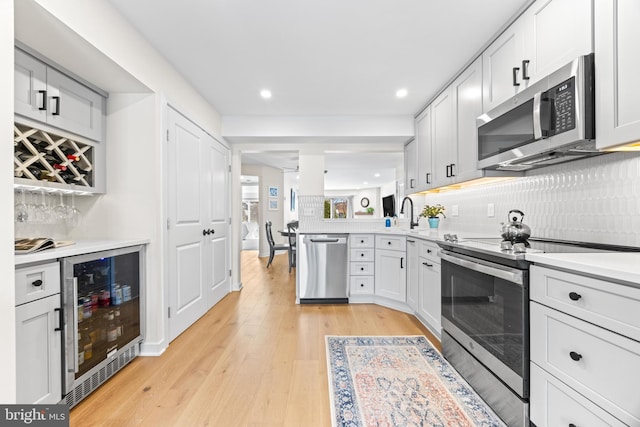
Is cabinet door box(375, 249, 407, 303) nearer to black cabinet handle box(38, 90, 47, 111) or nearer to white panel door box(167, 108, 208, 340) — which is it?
white panel door box(167, 108, 208, 340)

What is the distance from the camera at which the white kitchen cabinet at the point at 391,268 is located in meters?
3.44

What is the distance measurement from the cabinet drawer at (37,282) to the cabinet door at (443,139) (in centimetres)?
299

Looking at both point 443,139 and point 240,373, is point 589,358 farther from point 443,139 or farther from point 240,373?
point 443,139

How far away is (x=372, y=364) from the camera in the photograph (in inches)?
87.0

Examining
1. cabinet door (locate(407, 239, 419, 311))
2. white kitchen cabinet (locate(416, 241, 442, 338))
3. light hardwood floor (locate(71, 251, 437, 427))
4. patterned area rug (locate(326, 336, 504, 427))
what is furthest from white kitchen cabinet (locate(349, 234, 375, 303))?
patterned area rug (locate(326, 336, 504, 427))

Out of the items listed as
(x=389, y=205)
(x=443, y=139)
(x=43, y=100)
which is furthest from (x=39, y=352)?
(x=389, y=205)

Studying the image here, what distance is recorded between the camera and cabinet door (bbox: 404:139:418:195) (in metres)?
4.02

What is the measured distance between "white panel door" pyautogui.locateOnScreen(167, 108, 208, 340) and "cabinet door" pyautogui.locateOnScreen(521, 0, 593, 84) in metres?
2.72

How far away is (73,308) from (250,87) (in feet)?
7.97

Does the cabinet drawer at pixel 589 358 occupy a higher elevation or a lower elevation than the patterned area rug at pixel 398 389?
higher

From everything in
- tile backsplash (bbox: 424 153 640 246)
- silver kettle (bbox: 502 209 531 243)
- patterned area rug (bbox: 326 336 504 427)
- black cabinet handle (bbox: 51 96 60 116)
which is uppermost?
black cabinet handle (bbox: 51 96 60 116)

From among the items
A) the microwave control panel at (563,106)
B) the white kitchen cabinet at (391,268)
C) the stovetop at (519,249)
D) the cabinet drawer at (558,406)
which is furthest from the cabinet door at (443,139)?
the cabinet drawer at (558,406)

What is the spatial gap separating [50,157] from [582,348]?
9.90 feet

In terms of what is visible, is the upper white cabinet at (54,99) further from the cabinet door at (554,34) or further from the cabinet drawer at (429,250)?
the cabinet door at (554,34)
